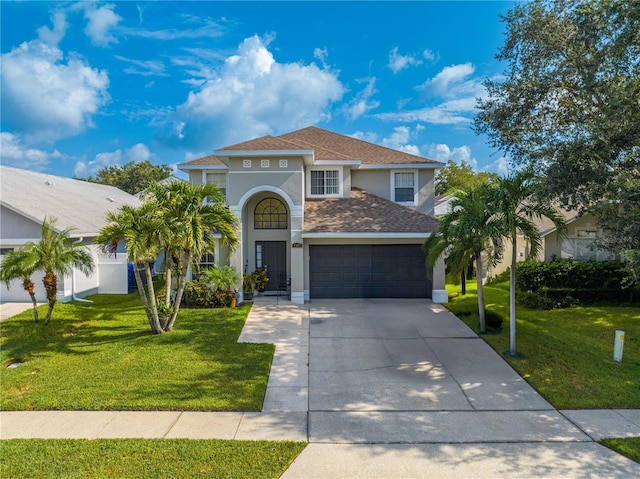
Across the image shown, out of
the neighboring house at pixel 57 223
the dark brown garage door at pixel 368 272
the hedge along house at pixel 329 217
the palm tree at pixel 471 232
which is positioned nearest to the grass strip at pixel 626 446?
the palm tree at pixel 471 232

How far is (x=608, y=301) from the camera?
14086 mm

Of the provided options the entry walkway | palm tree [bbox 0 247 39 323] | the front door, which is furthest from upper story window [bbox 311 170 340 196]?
palm tree [bbox 0 247 39 323]

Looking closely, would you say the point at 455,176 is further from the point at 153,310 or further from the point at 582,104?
the point at 153,310

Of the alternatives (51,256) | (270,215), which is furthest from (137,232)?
(270,215)

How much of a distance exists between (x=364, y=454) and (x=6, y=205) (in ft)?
52.3

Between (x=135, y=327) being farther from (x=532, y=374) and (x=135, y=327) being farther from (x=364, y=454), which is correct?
(x=532, y=374)

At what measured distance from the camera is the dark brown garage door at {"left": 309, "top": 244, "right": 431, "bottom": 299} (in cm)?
1498

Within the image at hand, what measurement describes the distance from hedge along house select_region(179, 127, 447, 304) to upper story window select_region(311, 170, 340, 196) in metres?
0.05

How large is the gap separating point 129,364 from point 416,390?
640 centimetres

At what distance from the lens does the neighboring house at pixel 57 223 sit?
14219 millimetres

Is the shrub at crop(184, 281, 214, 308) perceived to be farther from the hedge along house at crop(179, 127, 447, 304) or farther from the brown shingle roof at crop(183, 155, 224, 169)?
the brown shingle roof at crop(183, 155, 224, 169)

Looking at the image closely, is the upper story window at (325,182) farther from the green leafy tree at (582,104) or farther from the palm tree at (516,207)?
the palm tree at (516,207)

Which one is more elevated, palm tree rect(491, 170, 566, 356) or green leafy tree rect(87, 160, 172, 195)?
green leafy tree rect(87, 160, 172, 195)

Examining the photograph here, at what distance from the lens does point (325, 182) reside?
16.8 meters
